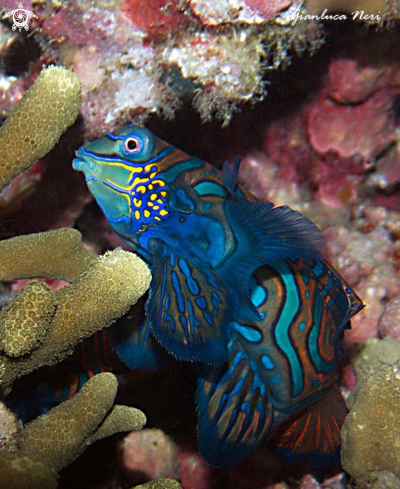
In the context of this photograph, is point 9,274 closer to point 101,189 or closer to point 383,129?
point 101,189

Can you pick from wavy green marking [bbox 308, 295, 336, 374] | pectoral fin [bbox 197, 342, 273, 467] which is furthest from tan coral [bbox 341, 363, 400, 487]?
pectoral fin [bbox 197, 342, 273, 467]

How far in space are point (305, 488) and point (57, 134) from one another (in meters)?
3.86

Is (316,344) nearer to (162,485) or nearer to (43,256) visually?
(162,485)

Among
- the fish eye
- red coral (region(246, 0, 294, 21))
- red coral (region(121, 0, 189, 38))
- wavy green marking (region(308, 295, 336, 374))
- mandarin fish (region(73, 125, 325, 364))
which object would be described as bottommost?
wavy green marking (region(308, 295, 336, 374))

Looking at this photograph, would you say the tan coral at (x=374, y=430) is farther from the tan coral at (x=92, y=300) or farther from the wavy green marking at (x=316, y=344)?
the tan coral at (x=92, y=300)

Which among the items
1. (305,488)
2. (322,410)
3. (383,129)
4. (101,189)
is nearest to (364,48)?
(383,129)

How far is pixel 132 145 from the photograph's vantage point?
2.90m

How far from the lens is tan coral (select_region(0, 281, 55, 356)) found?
1.95 meters

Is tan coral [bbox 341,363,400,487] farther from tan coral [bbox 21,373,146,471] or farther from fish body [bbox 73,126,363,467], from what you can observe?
tan coral [bbox 21,373,146,471]

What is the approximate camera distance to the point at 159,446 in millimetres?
4016

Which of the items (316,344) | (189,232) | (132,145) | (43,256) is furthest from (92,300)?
(316,344)

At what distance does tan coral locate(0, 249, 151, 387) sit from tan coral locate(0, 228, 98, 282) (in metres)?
0.50

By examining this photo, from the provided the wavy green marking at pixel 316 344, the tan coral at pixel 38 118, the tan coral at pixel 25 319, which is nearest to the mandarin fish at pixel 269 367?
the wavy green marking at pixel 316 344

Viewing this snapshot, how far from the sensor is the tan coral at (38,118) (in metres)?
2.55
